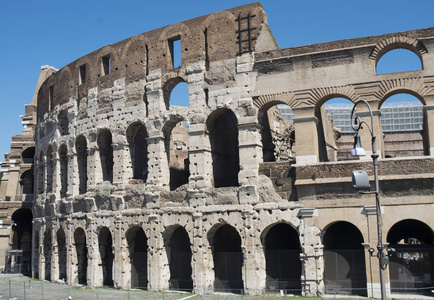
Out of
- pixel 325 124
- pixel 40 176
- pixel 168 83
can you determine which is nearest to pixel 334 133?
pixel 325 124

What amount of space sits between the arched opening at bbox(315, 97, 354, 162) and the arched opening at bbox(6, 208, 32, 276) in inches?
819

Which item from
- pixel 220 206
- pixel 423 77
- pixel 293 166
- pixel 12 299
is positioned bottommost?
pixel 12 299

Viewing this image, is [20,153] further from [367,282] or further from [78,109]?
[367,282]

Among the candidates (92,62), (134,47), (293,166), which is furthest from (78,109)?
(293,166)

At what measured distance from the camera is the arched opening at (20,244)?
1356 inches

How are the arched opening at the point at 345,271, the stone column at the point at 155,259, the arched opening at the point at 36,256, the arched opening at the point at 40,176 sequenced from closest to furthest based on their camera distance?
the arched opening at the point at 345,271 → the stone column at the point at 155,259 → the arched opening at the point at 36,256 → the arched opening at the point at 40,176

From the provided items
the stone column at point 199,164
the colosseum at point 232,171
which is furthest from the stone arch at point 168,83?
the stone column at point 199,164

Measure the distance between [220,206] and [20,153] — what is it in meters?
21.9

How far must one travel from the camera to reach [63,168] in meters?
29.0

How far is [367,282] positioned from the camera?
1822 cm

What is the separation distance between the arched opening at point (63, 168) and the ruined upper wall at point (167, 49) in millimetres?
3054

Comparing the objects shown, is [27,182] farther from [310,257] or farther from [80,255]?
[310,257]

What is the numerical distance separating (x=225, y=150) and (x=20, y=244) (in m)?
21.0

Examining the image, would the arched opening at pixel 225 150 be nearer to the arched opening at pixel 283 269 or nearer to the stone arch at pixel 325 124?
the stone arch at pixel 325 124
